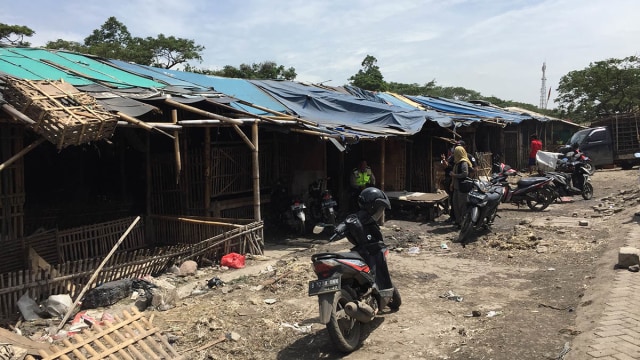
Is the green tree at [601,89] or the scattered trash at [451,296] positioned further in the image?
the green tree at [601,89]

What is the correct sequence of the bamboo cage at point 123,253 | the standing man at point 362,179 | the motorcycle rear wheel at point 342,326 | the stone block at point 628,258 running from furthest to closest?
the standing man at point 362,179 < the stone block at point 628,258 < the bamboo cage at point 123,253 < the motorcycle rear wheel at point 342,326

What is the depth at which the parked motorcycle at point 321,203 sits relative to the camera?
32.0 ft

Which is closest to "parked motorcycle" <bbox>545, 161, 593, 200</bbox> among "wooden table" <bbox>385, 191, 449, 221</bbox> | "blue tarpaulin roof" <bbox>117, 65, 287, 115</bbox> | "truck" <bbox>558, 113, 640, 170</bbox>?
"wooden table" <bbox>385, 191, 449, 221</bbox>

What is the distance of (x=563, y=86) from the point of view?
3444 cm

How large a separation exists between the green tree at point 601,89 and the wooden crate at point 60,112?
99.0ft

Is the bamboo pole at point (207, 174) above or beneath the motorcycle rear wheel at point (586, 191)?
above

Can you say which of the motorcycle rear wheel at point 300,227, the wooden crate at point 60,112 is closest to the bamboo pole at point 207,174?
the motorcycle rear wheel at point 300,227

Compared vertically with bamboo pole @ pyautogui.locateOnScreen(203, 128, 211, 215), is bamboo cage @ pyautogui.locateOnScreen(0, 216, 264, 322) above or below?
below

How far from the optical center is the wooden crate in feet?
16.7

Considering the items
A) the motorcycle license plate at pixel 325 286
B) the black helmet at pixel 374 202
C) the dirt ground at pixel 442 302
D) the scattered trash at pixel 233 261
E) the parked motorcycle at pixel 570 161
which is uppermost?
the parked motorcycle at pixel 570 161

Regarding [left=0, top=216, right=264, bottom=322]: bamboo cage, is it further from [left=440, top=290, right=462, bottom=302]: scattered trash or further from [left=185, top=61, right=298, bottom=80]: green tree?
[left=185, top=61, right=298, bottom=80]: green tree

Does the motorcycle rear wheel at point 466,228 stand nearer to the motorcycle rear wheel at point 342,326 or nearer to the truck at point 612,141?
the motorcycle rear wheel at point 342,326

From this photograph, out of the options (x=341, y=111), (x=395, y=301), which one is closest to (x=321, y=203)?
(x=341, y=111)

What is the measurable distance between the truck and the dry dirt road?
37.6 feet
